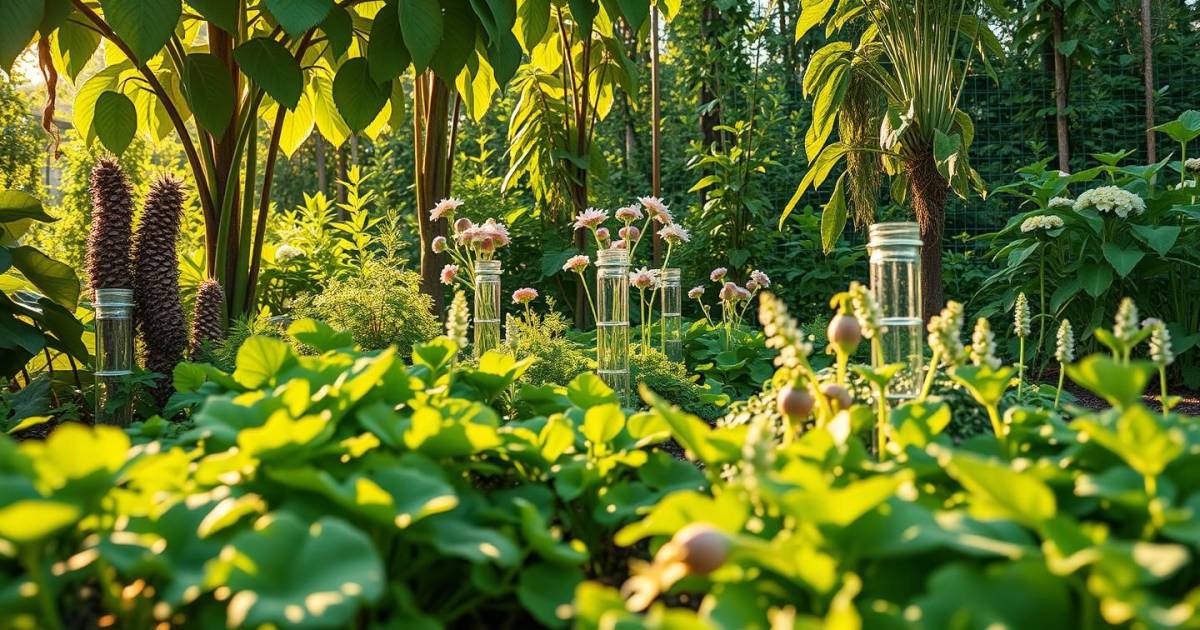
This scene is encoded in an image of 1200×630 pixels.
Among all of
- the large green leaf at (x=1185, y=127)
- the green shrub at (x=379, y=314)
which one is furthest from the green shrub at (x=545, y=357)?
the large green leaf at (x=1185, y=127)

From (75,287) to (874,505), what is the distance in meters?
2.36

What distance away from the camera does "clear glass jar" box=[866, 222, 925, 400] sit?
1.28m

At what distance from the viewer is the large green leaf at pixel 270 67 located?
2.40m

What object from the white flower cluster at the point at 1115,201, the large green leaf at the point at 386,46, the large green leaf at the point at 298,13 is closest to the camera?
the large green leaf at the point at 298,13

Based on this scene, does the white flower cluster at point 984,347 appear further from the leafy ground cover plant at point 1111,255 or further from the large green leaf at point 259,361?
the leafy ground cover plant at point 1111,255

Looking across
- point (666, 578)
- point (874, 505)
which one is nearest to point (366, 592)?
point (666, 578)

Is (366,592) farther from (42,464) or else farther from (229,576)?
(42,464)

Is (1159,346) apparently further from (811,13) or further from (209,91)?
(811,13)

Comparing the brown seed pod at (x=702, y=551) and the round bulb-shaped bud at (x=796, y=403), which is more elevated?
the round bulb-shaped bud at (x=796, y=403)

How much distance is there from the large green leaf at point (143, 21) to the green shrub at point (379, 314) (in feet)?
2.61

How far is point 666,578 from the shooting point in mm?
597

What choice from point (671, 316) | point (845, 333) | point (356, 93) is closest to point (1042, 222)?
point (671, 316)

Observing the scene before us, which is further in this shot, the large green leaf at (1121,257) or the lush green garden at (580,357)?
the large green leaf at (1121,257)

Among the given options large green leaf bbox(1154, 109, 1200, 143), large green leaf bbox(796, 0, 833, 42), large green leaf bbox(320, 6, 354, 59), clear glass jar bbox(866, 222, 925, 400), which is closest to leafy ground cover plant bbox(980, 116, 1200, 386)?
large green leaf bbox(1154, 109, 1200, 143)
